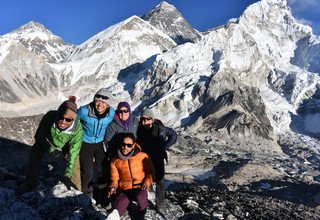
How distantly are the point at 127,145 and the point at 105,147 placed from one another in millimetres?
1785

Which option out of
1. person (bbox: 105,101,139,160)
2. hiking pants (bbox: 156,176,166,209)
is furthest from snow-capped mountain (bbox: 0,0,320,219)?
person (bbox: 105,101,139,160)

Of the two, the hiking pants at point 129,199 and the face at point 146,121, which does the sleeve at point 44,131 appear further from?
the face at point 146,121

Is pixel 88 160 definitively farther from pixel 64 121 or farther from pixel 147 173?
pixel 64 121

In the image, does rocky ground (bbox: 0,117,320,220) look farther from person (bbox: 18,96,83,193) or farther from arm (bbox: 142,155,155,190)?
arm (bbox: 142,155,155,190)

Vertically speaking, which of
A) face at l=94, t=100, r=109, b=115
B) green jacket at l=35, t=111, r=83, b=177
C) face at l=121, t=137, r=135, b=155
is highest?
face at l=94, t=100, r=109, b=115

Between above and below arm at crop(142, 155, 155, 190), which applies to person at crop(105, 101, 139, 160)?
above

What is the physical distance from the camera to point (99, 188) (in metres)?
10.9

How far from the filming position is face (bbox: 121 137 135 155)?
972 cm

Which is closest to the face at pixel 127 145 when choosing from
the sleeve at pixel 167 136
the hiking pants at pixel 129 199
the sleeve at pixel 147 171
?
the sleeve at pixel 147 171

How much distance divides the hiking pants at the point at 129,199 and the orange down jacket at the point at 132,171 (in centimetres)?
12

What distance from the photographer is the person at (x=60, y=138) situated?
9680mm

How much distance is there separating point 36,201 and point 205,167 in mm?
86978

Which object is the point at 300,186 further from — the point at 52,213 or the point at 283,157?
the point at 52,213

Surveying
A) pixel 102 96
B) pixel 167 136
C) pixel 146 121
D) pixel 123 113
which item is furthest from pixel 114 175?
pixel 167 136
